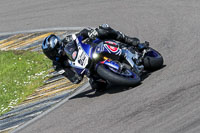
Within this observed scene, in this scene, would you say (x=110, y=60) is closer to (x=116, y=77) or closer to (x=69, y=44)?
(x=116, y=77)

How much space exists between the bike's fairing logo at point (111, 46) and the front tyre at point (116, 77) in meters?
0.49

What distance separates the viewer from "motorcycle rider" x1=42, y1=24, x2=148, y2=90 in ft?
31.3

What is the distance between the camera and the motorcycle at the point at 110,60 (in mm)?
9141

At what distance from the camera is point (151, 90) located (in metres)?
9.06

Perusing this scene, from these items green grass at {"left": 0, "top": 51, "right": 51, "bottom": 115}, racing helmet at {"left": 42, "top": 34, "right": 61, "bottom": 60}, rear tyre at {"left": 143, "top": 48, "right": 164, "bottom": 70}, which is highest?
racing helmet at {"left": 42, "top": 34, "right": 61, "bottom": 60}

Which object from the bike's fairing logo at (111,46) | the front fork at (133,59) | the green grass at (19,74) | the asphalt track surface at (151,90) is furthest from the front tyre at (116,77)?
the green grass at (19,74)

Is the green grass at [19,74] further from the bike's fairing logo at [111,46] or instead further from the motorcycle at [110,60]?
the bike's fairing logo at [111,46]

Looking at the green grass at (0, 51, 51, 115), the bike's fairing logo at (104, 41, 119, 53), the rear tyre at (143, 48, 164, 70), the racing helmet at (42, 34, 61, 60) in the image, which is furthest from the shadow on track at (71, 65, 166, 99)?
the green grass at (0, 51, 51, 115)

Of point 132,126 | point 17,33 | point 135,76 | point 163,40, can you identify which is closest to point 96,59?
A: point 135,76

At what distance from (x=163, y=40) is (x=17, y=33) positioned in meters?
5.97

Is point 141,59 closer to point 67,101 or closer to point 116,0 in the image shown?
point 67,101

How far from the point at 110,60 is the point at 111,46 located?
0.42 metres

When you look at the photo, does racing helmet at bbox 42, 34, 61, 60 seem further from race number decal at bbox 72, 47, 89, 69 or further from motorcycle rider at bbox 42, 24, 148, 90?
race number decal at bbox 72, 47, 89, 69

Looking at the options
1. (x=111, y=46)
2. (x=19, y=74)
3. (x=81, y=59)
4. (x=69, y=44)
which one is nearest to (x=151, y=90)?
(x=111, y=46)
